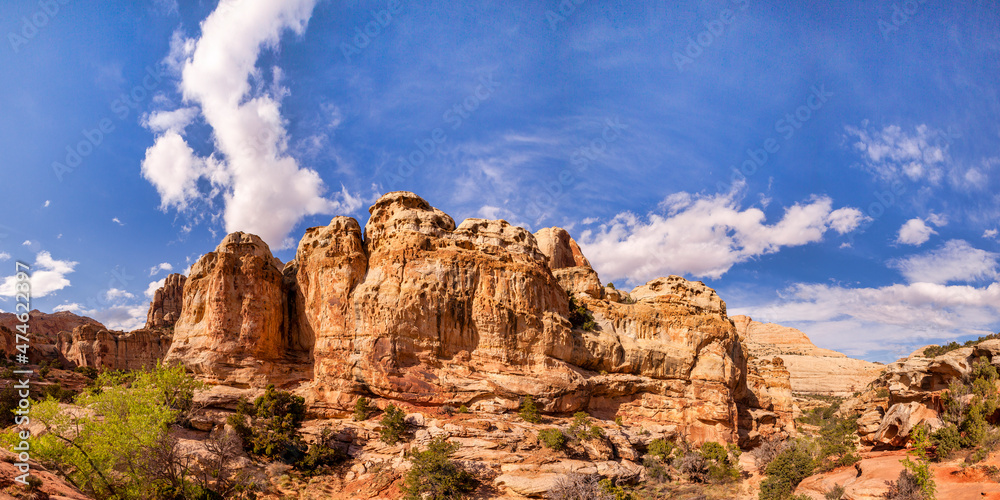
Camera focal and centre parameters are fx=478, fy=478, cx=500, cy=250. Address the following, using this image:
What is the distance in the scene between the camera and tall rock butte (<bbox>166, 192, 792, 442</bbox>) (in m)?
35.8

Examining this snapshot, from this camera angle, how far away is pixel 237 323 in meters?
36.9

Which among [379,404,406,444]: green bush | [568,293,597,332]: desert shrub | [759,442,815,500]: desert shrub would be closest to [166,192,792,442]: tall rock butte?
[568,293,597,332]: desert shrub

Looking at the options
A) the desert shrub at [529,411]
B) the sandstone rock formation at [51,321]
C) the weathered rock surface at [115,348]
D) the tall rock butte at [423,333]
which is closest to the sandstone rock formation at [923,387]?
the tall rock butte at [423,333]

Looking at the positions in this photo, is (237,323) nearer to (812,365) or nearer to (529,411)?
(529,411)

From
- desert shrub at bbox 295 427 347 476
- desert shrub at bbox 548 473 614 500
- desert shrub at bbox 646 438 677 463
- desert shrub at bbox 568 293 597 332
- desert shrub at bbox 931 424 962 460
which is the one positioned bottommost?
desert shrub at bbox 646 438 677 463

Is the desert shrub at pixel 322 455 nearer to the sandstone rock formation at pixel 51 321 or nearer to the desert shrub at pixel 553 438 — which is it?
the desert shrub at pixel 553 438

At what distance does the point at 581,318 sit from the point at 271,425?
93.0 feet

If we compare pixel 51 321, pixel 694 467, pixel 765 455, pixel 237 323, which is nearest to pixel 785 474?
pixel 765 455

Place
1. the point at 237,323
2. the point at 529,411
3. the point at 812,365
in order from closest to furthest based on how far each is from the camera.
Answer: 1. the point at 529,411
2. the point at 237,323
3. the point at 812,365

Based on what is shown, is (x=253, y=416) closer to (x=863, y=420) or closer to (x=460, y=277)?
(x=460, y=277)

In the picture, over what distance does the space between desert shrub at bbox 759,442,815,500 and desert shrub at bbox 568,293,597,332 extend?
18.1 metres

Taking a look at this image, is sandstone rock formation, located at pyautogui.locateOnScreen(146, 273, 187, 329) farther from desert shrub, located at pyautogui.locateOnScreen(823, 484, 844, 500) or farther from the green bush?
desert shrub, located at pyautogui.locateOnScreen(823, 484, 844, 500)

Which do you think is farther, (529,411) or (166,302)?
(166,302)

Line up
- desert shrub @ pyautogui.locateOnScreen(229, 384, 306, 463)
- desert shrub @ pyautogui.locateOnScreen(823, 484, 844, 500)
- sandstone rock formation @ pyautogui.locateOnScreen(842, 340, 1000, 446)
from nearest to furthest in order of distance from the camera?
desert shrub @ pyautogui.locateOnScreen(823, 484, 844, 500) < desert shrub @ pyautogui.locateOnScreen(229, 384, 306, 463) < sandstone rock formation @ pyautogui.locateOnScreen(842, 340, 1000, 446)
